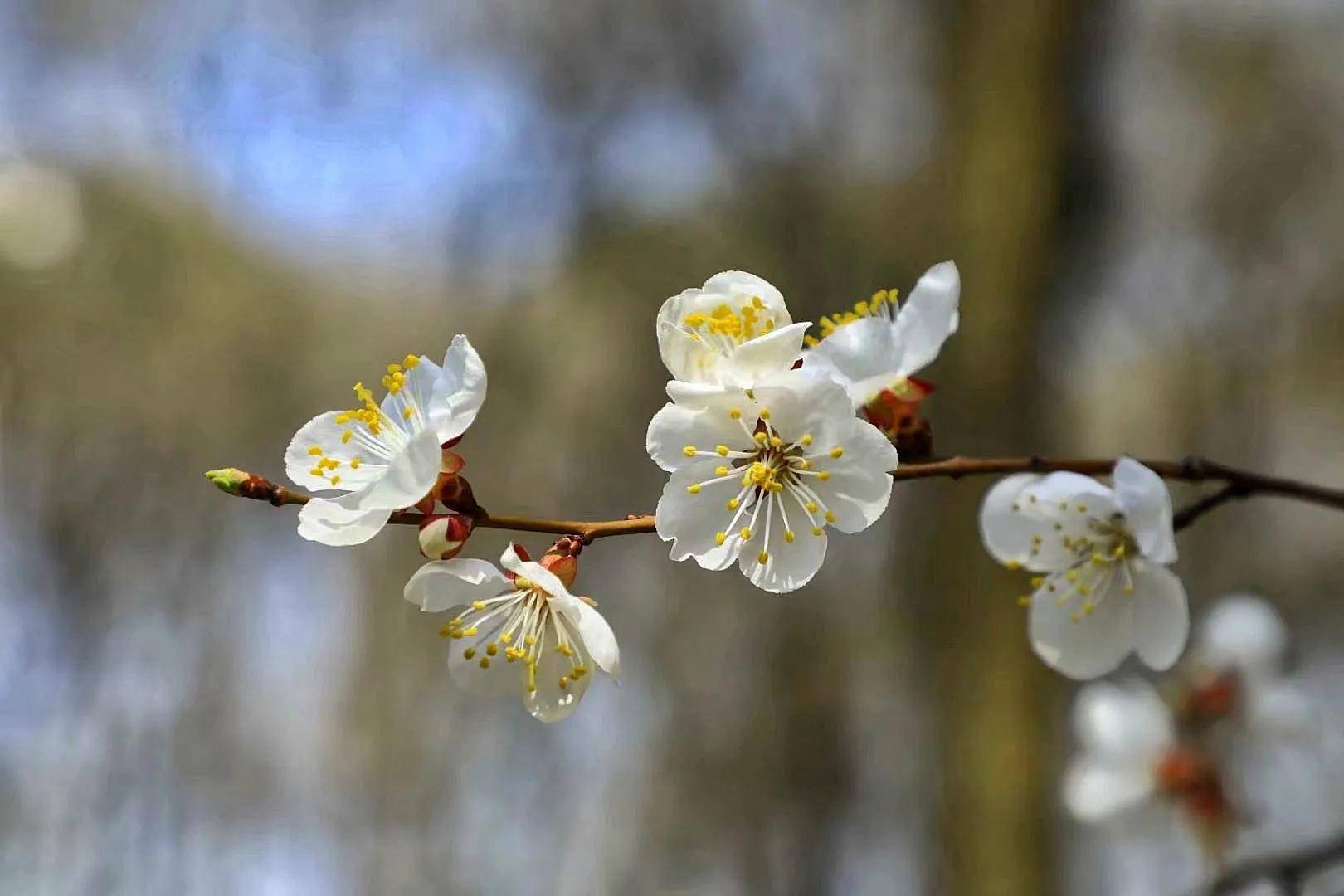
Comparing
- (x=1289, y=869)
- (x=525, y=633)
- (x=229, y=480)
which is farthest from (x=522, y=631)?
(x=1289, y=869)

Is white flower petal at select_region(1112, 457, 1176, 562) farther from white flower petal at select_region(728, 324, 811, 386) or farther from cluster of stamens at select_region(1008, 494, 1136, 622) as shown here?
white flower petal at select_region(728, 324, 811, 386)

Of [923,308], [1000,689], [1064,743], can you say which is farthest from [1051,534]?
[1064,743]

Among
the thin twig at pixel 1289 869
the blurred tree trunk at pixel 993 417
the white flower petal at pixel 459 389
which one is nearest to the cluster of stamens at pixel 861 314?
the white flower petal at pixel 459 389

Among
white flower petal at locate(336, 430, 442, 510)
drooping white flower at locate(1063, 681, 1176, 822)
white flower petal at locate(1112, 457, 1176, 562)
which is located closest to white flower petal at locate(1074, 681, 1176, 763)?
drooping white flower at locate(1063, 681, 1176, 822)

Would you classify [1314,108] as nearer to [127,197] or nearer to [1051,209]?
[1051,209]

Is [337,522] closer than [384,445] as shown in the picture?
Yes

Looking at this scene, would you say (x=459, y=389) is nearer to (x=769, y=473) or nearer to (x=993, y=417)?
(x=769, y=473)
